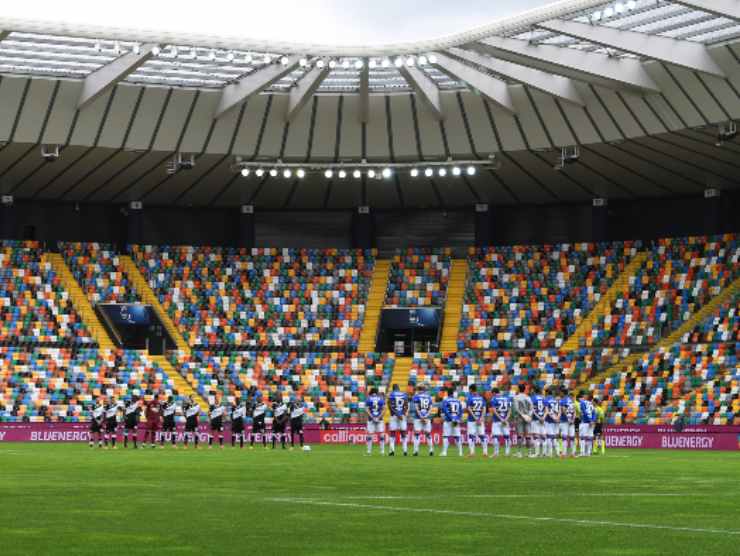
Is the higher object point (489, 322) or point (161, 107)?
point (161, 107)

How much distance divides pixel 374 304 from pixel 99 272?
12.7 m

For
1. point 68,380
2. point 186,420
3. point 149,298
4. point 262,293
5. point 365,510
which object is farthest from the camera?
point 262,293

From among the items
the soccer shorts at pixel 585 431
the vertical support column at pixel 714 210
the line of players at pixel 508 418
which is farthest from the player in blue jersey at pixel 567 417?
the vertical support column at pixel 714 210

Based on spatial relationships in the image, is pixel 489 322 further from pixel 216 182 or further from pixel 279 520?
pixel 279 520

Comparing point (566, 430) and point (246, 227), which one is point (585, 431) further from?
point (246, 227)

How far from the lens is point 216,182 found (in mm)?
64875

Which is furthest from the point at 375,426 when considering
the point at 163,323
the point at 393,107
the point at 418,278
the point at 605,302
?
the point at 418,278

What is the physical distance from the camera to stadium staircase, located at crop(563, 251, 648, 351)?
64.7 meters

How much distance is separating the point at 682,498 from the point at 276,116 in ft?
127

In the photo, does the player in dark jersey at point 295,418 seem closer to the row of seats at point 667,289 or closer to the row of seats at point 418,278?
the row of seats at point 418,278

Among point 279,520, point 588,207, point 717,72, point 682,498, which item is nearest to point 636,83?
point 717,72

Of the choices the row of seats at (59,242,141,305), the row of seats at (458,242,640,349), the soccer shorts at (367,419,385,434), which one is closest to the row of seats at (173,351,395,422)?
the row of seats at (59,242,141,305)

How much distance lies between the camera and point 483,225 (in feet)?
227

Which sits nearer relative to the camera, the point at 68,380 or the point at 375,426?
the point at 375,426
